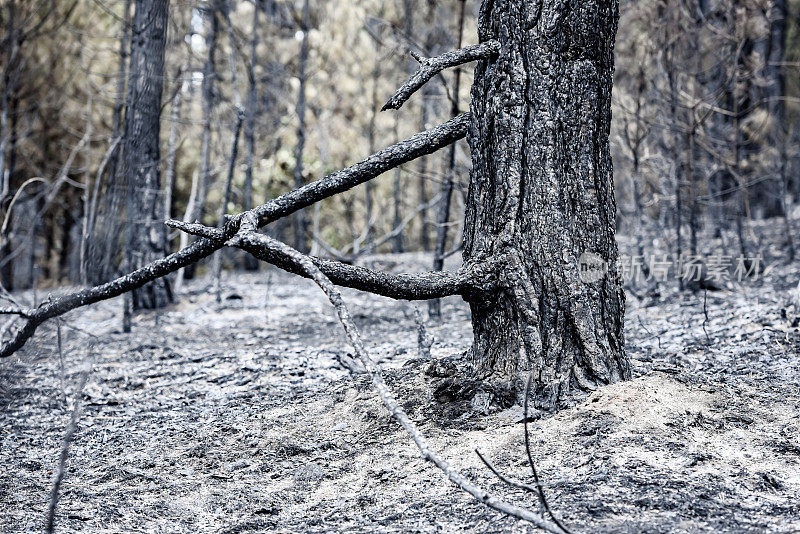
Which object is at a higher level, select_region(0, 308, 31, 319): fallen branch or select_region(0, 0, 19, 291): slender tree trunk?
select_region(0, 0, 19, 291): slender tree trunk

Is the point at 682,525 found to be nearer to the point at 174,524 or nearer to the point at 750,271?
the point at 174,524

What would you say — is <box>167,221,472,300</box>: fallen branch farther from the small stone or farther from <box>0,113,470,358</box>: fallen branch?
the small stone

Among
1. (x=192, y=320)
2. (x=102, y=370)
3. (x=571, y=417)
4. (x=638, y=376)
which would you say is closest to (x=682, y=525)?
(x=571, y=417)

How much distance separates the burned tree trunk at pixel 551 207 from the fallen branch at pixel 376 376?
910 millimetres

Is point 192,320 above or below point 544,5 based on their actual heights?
below

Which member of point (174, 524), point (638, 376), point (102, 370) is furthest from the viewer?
point (102, 370)

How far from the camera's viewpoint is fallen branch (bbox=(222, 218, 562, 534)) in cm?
213

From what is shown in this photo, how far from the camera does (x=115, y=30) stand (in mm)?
14922

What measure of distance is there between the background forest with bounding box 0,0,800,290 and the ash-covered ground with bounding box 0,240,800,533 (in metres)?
2.78

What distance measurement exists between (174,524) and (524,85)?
2.49 meters

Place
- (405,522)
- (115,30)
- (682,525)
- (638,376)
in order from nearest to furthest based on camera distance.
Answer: (682,525) < (405,522) < (638,376) < (115,30)

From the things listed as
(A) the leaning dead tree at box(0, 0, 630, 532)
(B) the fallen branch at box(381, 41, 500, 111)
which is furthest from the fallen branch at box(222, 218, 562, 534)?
(B) the fallen branch at box(381, 41, 500, 111)

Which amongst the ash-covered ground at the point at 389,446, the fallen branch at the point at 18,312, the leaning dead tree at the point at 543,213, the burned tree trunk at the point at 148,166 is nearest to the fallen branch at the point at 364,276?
the leaning dead tree at the point at 543,213

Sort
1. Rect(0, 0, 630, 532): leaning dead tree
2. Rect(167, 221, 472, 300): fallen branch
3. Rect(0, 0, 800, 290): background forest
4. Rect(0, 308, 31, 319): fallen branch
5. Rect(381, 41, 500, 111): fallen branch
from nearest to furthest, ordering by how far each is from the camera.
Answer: Rect(167, 221, 472, 300): fallen branch → Rect(381, 41, 500, 111): fallen branch → Rect(0, 0, 630, 532): leaning dead tree → Rect(0, 308, 31, 319): fallen branch → Rect(0, 0, 800, 290): background forest
